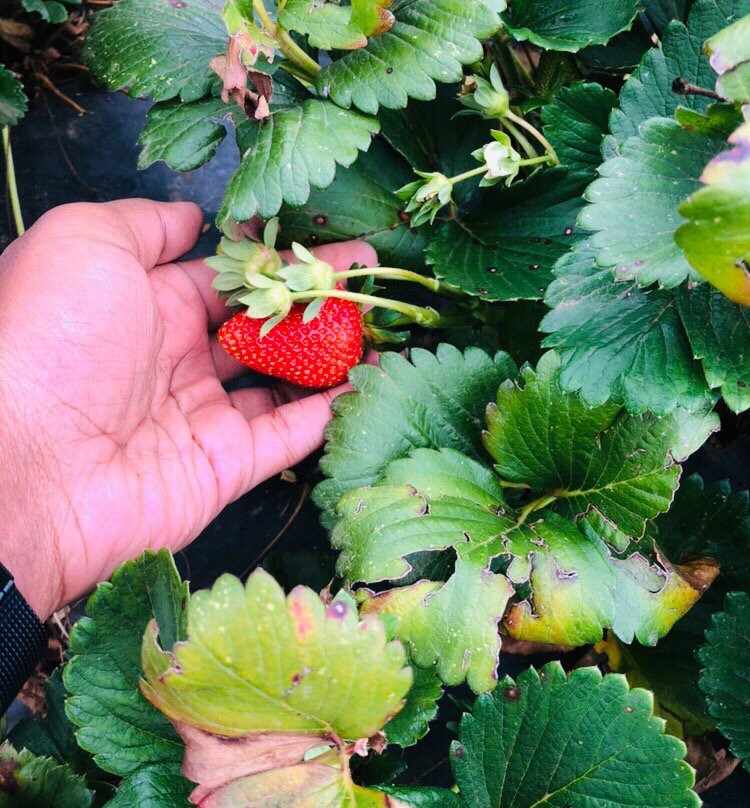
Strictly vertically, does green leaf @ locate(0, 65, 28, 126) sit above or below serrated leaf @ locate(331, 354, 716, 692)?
above

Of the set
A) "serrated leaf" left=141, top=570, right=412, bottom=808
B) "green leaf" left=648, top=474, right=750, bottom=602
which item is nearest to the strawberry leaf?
"serrated leaf" left=141, top=570, right=412, bottom=808

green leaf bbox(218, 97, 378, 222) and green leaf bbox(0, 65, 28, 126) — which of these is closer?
green leaf bbox(218, 97, 378, 222)

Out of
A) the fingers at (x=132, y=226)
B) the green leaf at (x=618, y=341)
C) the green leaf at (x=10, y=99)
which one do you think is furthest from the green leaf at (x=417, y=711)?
the green leaf at (x=10, y=99)

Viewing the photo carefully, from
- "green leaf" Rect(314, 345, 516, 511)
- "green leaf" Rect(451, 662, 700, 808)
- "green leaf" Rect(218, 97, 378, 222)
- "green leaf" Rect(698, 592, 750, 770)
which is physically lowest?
"green leaf" Rect(698, 592, 750, 770)

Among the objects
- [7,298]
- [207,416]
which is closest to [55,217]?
[7,298]

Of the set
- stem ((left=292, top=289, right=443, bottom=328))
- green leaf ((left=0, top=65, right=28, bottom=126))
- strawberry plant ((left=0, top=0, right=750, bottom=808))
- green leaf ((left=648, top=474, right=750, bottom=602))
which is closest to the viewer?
strawberry plant ((left=0, top=0, right=750, bottom=808))

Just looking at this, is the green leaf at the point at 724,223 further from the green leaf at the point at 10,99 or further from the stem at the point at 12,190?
the stem at the point at 12,190

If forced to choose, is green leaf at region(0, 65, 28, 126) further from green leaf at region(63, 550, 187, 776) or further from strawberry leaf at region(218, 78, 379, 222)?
green leaf at region(63, 550, 187, 776)
